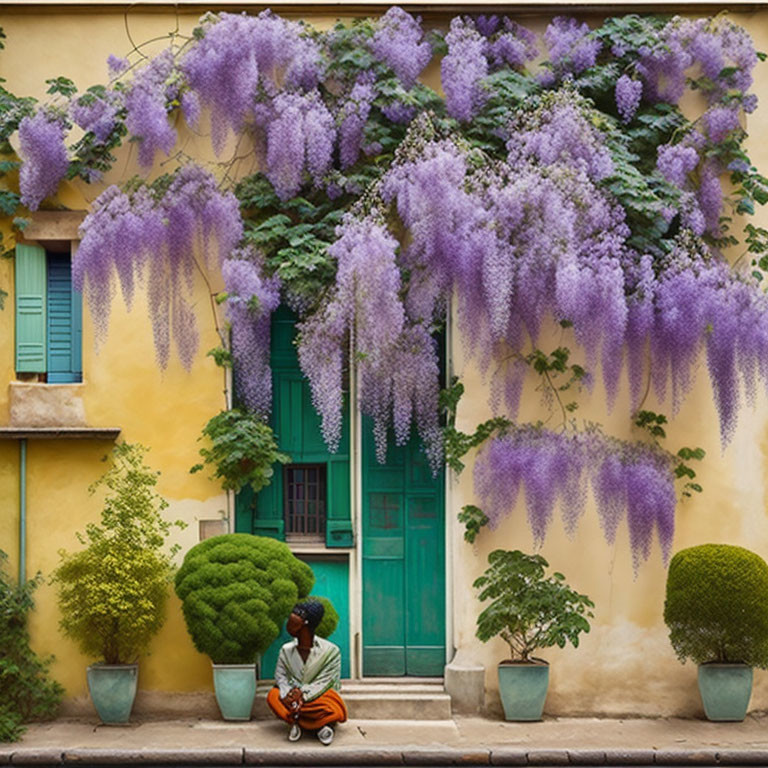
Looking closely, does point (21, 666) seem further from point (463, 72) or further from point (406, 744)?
point (463, 72)

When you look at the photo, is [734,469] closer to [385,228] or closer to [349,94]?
[385,228]

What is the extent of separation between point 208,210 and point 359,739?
3.73 m

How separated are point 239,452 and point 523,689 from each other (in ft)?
8.04

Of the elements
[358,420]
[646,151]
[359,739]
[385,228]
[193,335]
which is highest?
[646,151]

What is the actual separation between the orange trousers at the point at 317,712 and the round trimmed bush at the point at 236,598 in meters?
0.49

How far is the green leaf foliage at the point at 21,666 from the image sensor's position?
8422 millimetres

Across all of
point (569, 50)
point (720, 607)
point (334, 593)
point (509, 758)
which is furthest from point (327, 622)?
point (569, 50)

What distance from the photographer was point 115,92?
9.00 meters

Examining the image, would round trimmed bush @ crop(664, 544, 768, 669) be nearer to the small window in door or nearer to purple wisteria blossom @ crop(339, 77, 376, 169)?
the small window in door

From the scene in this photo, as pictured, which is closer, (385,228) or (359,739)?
(359,739)

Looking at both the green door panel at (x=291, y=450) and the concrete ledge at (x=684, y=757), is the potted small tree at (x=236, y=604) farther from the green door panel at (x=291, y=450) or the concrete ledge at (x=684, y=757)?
the concrete ledge at (x=684, y=757)

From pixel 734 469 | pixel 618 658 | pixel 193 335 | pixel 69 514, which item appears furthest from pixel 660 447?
pixel 69 514

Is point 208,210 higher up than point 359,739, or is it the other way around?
point 208,210

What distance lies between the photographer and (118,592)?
26.9 ft
